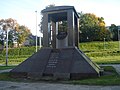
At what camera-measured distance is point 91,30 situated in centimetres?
7762

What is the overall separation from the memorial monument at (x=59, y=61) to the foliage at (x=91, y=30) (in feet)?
188

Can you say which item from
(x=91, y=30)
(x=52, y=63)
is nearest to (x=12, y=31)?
(x=91, y=30)

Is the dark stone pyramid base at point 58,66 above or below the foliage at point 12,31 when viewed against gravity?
below

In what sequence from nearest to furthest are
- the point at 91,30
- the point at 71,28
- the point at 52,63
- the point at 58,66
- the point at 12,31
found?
the point at 58,66 < the point at 52,63 < the point at 71,28 < the point at 91,30 < the point at 12,31

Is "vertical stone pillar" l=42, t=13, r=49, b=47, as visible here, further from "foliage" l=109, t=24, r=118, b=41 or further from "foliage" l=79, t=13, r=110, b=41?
"foliage" l=109, t=24, r=118, b=41

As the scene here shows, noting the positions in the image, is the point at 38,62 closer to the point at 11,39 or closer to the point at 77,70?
the point at 77,70

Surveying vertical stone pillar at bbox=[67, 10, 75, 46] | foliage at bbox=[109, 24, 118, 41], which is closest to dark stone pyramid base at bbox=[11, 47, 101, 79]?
vertical stone pillar at bbox=[67, 10, 75, 46]

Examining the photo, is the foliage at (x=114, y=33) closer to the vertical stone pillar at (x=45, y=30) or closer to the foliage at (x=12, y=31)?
the foliage at (x=12, y=31)

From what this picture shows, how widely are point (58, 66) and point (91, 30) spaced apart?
62.0 meters

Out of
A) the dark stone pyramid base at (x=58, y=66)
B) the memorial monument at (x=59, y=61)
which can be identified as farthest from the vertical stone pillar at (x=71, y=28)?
the dark stone pyramid base at (x=58, y=66)

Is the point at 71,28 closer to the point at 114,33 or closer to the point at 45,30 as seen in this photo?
the point at 45,30

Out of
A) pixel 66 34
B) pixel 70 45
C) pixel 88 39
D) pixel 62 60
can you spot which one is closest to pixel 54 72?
pixel 62 60

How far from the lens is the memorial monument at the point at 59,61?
15836 millimetres

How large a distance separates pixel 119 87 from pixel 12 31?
72.5 metres
